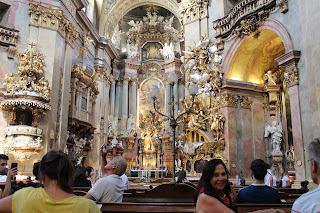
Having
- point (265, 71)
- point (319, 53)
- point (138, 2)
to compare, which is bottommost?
point (319, 53)

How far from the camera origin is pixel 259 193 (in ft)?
10.6

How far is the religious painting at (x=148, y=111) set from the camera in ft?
79.2

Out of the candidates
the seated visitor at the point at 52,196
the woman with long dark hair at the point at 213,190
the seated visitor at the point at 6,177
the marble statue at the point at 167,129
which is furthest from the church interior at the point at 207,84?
the marble statue at the point at 167,129

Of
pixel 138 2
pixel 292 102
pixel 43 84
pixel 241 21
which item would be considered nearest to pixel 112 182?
pixel 292 102

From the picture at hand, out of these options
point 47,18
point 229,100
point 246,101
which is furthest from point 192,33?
point 47,18

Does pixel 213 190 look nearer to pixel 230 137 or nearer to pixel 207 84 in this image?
pixel 230 137

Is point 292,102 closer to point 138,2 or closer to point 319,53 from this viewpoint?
point 319,53

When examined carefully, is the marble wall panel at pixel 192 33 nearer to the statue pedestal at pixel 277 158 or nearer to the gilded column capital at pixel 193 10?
the gilded column capital at pixel 193 10

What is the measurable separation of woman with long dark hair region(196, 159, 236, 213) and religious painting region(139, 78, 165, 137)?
21.4 meters

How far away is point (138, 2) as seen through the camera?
2458 centimetres

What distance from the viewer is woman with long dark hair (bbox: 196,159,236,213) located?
7.32ft

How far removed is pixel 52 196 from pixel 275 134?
40.4 feet

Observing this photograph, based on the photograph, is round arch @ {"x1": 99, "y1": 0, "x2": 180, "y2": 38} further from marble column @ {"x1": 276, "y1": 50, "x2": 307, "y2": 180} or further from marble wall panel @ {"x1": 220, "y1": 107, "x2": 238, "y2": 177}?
marble column @ {"x1": 276, "y1": 50, "x2": 307, "y2": 180}

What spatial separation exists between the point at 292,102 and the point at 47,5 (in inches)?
444
